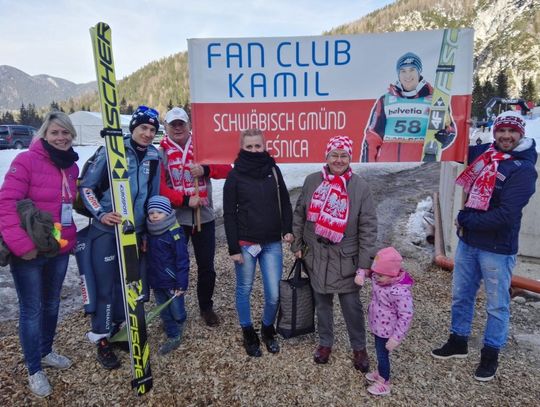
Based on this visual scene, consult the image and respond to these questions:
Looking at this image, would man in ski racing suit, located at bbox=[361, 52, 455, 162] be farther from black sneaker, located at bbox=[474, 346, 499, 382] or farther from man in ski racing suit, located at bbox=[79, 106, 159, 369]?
A: man in ski racing suit, located at bbox=[79, 106, 159, 369]

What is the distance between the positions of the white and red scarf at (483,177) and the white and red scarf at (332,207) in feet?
3.40

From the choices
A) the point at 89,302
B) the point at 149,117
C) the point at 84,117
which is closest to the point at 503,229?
the point at 149,117

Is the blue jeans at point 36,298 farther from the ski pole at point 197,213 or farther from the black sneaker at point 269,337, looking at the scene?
the black sneaker at point 269,337

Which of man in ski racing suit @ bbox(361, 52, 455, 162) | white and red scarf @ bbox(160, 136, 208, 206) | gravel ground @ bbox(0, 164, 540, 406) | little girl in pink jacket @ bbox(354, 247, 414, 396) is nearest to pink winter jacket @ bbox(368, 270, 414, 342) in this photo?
little girl in pink jacket @ bbox(354, 247, 414, 396)

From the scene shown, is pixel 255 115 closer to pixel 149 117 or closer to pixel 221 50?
pixel 221 50

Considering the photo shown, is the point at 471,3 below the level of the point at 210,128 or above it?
above

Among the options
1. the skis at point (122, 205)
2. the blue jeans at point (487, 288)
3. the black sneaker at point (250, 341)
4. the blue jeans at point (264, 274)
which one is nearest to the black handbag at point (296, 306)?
the blue jeans at point (264, 274)

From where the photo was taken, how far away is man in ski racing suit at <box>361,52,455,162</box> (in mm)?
Answer: 3531

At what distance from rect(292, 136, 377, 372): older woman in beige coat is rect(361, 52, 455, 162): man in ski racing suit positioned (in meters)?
0.79

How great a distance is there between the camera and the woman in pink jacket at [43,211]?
2.69 metres

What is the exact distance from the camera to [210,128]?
12.3ft

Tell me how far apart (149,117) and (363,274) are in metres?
2.15

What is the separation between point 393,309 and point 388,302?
0.06 meters

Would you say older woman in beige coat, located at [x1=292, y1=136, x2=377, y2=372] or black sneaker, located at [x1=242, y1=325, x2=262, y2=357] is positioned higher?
older woman in beige coat, located at [x1=292, y1=136, x2=377, y2=372]
